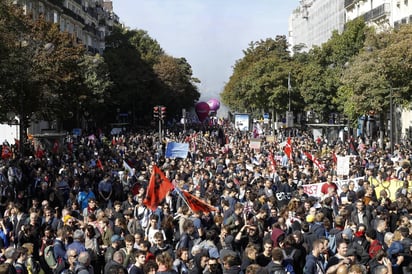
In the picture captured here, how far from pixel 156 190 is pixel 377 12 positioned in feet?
185

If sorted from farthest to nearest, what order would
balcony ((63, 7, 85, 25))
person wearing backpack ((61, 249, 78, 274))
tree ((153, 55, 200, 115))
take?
tree ((153, 55, 200, 115)) → balcony ((63, 7, 85, 25)) → person wearing backpack ((61, 249, 78, 274))

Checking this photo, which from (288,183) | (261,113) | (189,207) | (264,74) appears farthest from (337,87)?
(189,207)

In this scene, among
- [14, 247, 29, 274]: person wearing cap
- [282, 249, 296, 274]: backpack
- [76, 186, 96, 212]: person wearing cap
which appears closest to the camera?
[14, 247, 29, 274]: person wearing cap

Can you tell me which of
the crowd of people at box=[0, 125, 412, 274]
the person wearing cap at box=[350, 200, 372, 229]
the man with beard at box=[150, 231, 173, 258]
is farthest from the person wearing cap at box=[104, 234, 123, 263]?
the person wearing cap at box=[350, 200, 372, 229]

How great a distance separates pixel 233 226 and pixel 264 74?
Answer: 213 feet

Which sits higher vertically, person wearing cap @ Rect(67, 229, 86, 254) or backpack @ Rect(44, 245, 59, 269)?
person wearing cap @ Rect(67, 229, 86, 254)

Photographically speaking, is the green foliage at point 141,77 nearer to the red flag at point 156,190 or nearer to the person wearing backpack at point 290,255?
the red flag at point 156,190

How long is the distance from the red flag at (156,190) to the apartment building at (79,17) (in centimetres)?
4132

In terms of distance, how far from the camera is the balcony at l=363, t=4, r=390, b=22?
66250 millimetres

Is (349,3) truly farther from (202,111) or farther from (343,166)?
(343,166)

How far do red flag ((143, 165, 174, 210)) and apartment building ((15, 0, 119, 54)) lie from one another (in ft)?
136

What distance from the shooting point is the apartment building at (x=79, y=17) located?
211ft

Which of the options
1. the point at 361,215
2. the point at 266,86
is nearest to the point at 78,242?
the point at 361,215

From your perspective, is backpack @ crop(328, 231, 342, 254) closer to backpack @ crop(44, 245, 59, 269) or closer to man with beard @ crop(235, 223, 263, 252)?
man with beard @ crop(235, 223, 263, 252)
